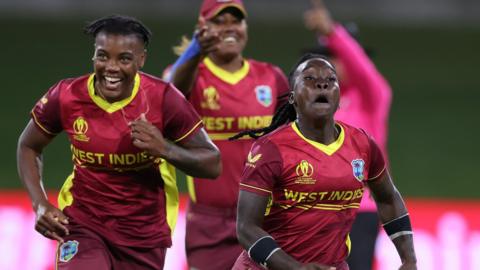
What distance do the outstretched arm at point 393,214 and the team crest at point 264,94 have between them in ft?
4.62

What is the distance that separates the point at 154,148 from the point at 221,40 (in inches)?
63.5

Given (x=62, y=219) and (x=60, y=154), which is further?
(x=60, y=154)

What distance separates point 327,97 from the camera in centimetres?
502

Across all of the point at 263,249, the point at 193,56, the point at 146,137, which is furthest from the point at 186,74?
the point at 263,249

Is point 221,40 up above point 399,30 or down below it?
below

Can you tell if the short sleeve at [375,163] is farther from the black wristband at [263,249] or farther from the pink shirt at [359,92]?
the pink shirt at [359,92]

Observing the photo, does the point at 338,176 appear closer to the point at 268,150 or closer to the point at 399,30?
the point at 268,150

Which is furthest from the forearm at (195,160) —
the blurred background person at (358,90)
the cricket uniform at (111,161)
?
the blurred background person at (358,90)

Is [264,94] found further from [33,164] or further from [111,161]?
[33,164]

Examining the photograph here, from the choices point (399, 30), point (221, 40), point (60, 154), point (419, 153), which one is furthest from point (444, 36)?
point (221, 40)

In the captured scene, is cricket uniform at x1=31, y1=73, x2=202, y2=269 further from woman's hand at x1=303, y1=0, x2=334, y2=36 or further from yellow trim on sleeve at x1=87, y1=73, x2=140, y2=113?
woman's hand at x1=303, y1=0, x2=334, y2=36

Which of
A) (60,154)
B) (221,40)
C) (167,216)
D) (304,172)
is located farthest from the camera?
(60,154)

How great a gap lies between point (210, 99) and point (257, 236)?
182cm

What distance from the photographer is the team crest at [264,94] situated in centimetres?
655
